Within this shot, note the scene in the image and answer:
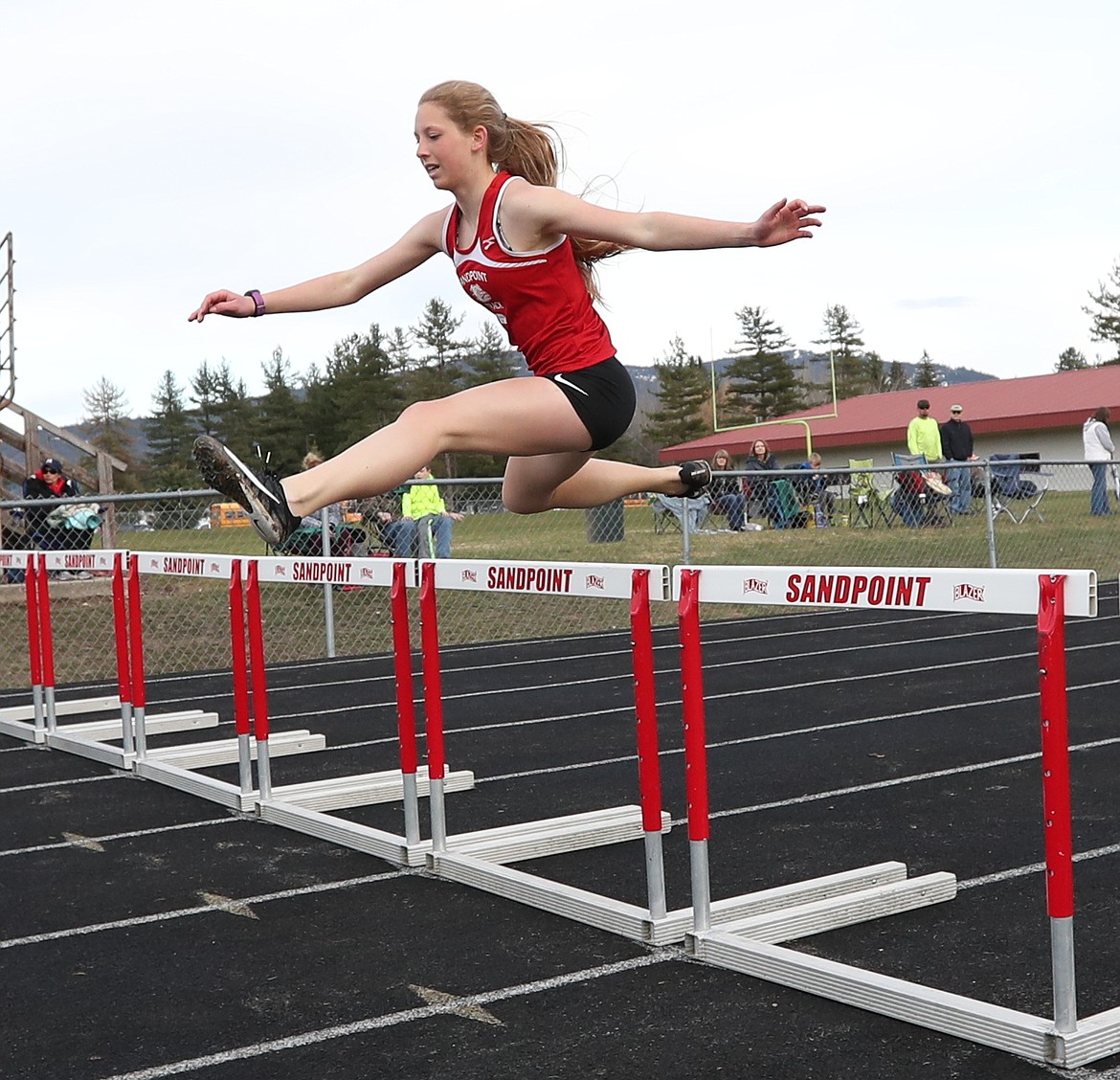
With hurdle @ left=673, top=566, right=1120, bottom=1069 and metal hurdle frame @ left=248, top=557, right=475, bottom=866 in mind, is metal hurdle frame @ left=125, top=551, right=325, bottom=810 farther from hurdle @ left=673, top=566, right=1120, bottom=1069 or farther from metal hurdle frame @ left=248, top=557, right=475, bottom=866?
hurdle @ left=673, top=566, right=1120, bottom=1069

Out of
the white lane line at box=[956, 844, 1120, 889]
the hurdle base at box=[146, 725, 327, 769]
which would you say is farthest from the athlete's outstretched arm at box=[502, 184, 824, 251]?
the hurdle base at box=[146, 725, 327, 769]

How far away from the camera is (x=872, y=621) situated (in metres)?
13.4

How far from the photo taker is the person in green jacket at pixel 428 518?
12.3m

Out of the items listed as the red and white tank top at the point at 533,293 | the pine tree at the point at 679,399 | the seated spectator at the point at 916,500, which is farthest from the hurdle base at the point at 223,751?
the pine tree at the point at 679,399

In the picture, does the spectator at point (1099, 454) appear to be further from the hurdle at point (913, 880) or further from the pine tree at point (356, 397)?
the pine tree at point (356, 397)

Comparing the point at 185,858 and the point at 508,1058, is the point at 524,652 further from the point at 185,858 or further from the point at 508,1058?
the point at 508,1058

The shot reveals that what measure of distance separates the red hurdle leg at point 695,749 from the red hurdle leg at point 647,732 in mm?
140

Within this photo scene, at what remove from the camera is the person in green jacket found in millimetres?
12266

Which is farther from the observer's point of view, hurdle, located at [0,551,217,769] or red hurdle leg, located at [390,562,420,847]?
hurdle, located at [0,551,217,769]

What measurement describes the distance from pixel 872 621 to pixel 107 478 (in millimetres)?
7967

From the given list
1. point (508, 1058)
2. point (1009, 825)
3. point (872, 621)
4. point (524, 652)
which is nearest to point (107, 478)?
point (524, 652)

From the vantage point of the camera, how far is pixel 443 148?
3914 millimetres

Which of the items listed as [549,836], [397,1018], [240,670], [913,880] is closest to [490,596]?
[240,670]

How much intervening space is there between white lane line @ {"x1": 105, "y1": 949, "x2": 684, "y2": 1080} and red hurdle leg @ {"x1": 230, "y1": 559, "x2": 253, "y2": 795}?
2387mm
